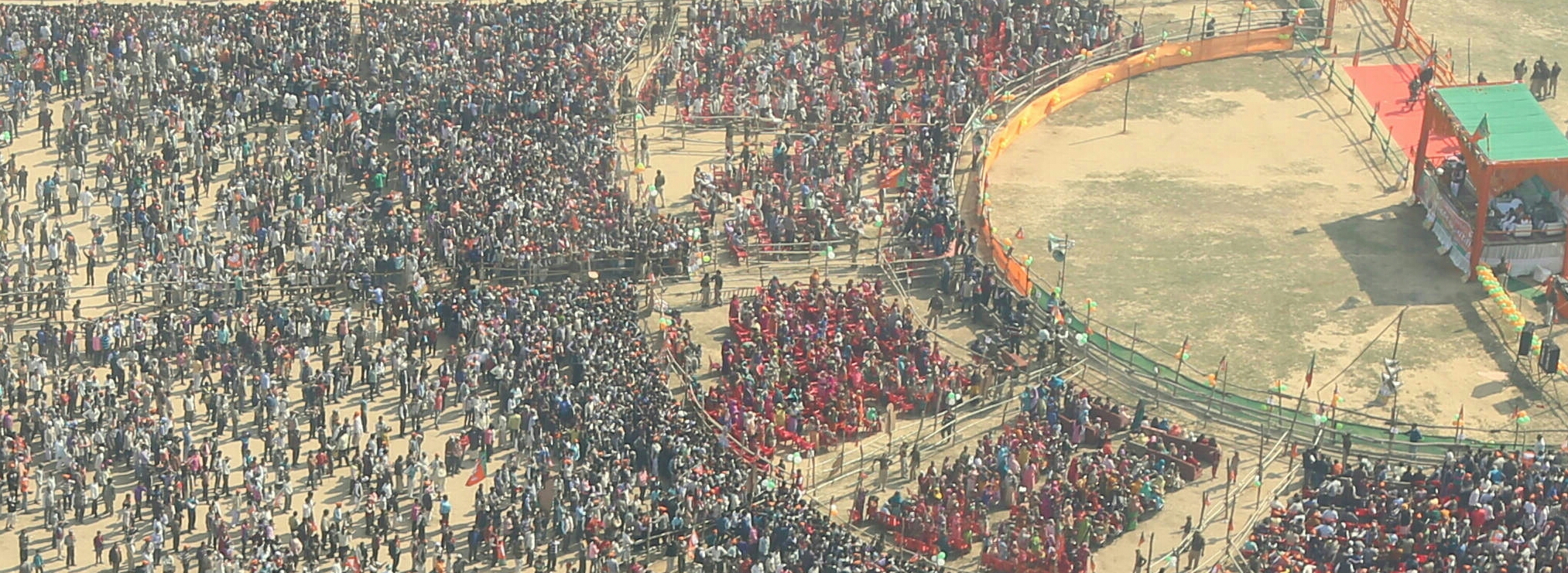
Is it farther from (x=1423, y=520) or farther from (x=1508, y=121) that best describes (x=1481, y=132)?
(x=1423, y=520)

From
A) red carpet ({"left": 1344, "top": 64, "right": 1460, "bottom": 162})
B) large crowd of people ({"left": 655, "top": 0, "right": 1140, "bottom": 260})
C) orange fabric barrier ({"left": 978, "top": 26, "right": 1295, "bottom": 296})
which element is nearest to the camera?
large crowd of people ({"left": 655, "top": 0, "right": 1140, "bottom": 260})

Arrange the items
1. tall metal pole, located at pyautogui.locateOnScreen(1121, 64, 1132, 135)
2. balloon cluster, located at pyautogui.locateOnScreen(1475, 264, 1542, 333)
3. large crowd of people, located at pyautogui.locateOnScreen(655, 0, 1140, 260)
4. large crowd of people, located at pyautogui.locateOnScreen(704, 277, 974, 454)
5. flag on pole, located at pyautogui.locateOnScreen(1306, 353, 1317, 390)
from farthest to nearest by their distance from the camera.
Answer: tall metal pole, located at pyautogui.locateOnScreen(1121, 64, 1132, 135)
large crowd of people, located at pyautogui.locateOnScreen(655, 0, 1140, 260)
balloon cluster, located at pyautogui.locateOnScreen(1475, 264, 1542, 333)
flag on pole, located at pyautogui.locateOnScreen(1306, 353, 1317, 390)
large crowd of people, located at pyautogui.locateOnScreen(704, 277, 974, 454)

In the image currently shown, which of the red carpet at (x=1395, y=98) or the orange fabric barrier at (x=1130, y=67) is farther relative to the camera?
the red carpet at (x=1395, y=98)

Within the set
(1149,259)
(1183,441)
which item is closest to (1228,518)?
(1183,441)

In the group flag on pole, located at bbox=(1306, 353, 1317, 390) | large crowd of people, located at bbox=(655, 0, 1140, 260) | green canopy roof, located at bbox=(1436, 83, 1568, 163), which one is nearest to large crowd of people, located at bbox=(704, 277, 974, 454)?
large crowd of people, located at bbox=(655, 0, 1140, 260)

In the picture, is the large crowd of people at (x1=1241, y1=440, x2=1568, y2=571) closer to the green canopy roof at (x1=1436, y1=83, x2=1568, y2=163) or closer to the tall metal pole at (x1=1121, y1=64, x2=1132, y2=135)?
the green canopy roof at (x1=1436, y1=83, x2=1568, y2=163)

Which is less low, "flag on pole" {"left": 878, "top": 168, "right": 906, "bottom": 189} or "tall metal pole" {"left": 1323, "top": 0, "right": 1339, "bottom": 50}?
"tall metal pole" {"left": 1323, "top": 0, "right": 1339, "bottom": 50}

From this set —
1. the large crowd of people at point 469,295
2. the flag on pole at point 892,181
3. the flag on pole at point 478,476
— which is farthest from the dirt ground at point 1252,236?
the flag on pole at point 478,476

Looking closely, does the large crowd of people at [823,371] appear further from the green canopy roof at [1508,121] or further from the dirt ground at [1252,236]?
the green canopy roof at [1508,121]
